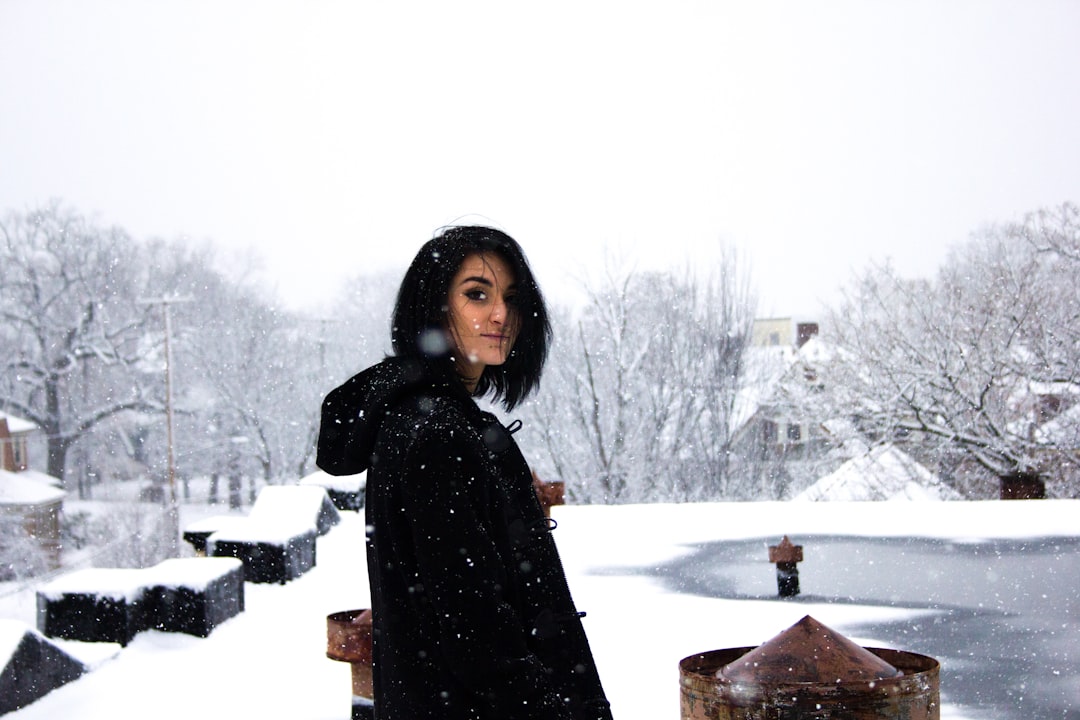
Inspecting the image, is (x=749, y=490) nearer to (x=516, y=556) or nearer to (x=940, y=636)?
(x=940, y=636)

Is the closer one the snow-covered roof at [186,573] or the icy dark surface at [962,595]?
the icy dark surface at [962,595]

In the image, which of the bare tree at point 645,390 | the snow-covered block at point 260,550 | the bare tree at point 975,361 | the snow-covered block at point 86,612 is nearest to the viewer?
the snow-covered block at point 86,612

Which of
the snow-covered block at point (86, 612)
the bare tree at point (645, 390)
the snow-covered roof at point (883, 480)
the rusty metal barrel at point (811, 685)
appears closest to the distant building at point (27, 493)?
the bare tree at point (645, 390)

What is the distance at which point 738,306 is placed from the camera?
34188 mm

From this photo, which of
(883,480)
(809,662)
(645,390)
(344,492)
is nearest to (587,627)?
(809,662)

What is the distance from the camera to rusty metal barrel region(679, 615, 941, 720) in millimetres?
2316

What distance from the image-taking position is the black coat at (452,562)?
1718 mm

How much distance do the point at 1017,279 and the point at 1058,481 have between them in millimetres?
4831

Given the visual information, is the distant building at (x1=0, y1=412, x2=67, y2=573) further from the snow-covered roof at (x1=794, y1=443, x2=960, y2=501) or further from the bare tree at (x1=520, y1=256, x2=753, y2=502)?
the snow-covered roof at (x1=794, y1=443, x2=960, y2=501)

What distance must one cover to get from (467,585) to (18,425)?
47.4 m

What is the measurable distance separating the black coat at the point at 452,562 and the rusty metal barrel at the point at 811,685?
1.41 ft

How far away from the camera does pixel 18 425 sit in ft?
145

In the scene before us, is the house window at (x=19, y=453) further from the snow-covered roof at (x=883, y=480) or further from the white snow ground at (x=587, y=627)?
the white snow ground at (x=587, y=627)

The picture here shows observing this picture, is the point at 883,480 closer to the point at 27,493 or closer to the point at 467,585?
the point at 467,585
